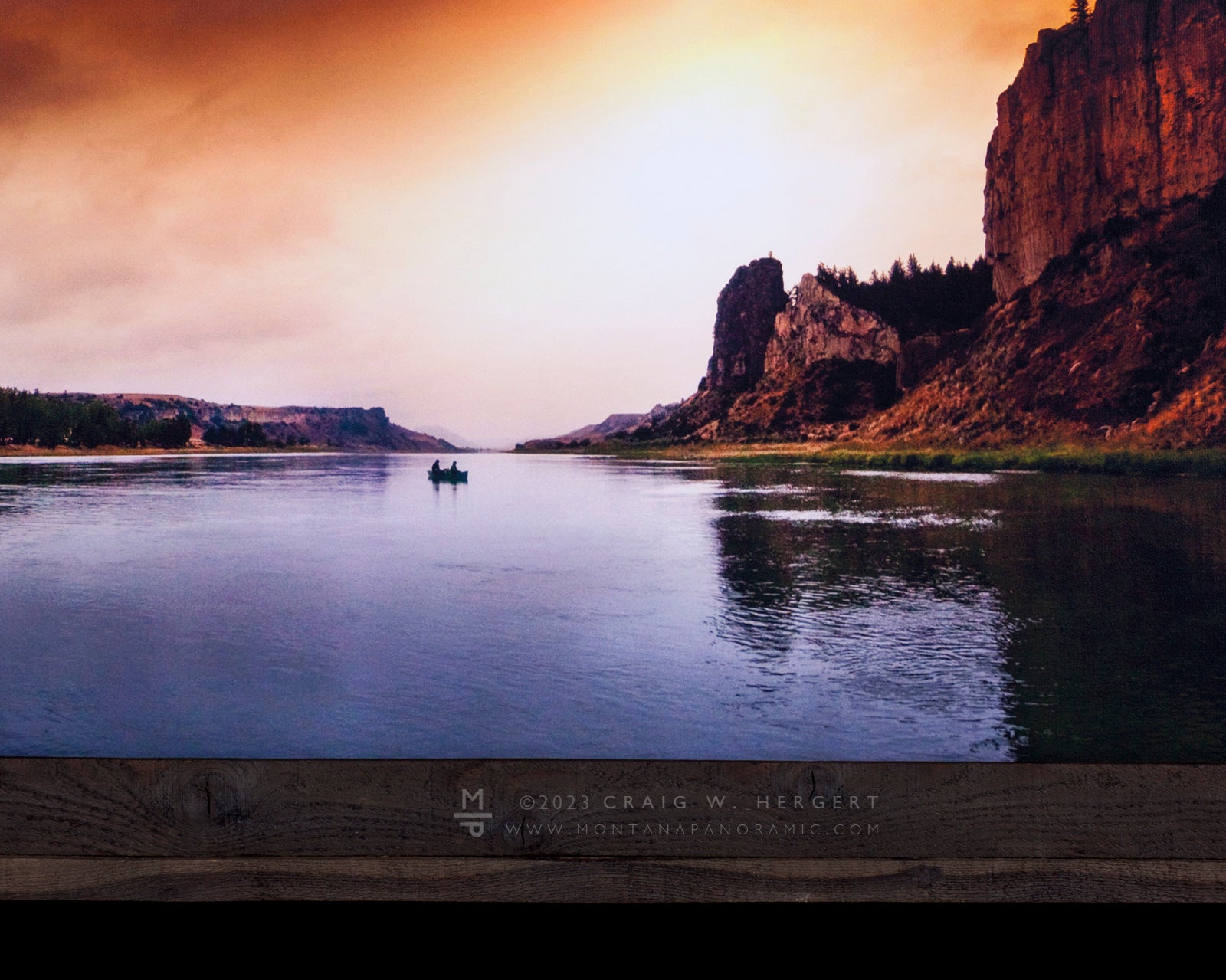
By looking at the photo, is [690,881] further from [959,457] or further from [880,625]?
[959,457]

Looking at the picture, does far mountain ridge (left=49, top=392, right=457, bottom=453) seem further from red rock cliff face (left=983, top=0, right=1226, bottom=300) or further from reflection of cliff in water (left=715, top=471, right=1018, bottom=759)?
red rock cliff face (left=983, top=0, right=1226, bottom=300)

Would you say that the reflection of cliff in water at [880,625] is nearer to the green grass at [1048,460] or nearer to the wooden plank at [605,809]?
the wooden plank at [605,809]

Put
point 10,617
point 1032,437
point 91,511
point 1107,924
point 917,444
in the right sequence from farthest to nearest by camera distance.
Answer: point 91,511 → point 1032,437 → point 917,444 → point 10,617 → point 1107,924

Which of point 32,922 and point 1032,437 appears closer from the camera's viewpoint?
point 32,922

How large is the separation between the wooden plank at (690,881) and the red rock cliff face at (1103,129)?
11.7 feet

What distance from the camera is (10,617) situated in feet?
16.1

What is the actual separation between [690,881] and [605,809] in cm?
38

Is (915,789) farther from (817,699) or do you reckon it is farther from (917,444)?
(917,444)

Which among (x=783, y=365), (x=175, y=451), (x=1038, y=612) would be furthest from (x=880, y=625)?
(x=175, y=451)

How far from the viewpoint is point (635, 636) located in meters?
6.14

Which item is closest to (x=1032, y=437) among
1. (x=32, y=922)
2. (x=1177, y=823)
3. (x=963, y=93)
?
(x=963, y=93)

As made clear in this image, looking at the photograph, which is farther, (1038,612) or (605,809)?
(1038,612)

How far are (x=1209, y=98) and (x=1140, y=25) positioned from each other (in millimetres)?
863

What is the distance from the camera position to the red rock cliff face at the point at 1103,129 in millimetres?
4586
